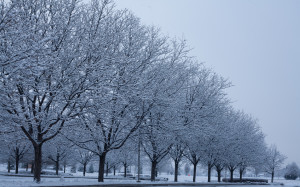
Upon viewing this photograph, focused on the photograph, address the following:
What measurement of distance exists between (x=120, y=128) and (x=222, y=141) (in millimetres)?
16669

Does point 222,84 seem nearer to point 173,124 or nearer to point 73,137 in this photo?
point 173,124

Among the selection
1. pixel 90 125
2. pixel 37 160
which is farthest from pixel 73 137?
pixel 37 160

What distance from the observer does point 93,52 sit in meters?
16.6

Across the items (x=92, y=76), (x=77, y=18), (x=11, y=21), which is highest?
(x=77, y=18)

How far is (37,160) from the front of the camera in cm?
1611

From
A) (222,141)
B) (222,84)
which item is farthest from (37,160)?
(222,141)

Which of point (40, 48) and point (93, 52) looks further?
point (93, 52)

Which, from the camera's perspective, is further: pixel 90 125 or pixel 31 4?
pixel 90 125

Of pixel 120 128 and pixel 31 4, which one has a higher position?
pixel 31 4

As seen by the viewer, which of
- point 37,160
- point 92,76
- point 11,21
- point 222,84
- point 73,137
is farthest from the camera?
point 222,84

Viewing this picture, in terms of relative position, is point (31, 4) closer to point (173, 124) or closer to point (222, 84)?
point (173, 124)

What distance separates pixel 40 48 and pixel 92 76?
4047mm

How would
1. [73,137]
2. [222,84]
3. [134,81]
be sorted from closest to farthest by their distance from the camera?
[134,81] → [73,137] → [222,84]

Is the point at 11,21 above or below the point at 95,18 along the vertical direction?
below
